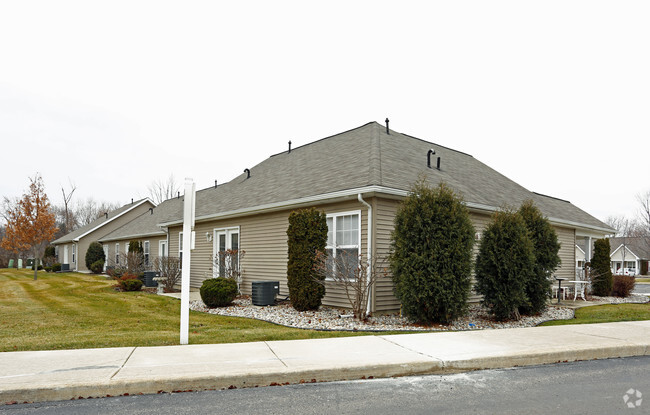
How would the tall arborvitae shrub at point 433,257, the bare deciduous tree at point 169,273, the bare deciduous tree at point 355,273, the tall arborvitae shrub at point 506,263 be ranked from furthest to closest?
the bare deciduous tree at point 169,273
the tall arborvitae shrub at point 506,263
the bare deciduous tree at point 355,273
the tall arborvitae shrub at point 433,257

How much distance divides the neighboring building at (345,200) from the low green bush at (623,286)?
1768 millimetres

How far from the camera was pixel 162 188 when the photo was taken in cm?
5294

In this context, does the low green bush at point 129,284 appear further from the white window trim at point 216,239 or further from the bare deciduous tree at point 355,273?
the bare deciduous tree at point 355,273

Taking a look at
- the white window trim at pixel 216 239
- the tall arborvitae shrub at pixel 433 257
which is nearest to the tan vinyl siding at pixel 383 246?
the tall arborvitae shrub at pixel 433 257

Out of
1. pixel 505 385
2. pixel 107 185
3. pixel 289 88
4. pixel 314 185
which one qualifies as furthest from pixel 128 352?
pixel 107 185

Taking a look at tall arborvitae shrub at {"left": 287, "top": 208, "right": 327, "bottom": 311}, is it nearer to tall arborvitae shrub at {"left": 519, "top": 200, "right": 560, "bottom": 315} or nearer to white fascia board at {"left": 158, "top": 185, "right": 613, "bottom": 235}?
white fascia board at {"left": 158, "top": 185, "right": 613, "bottom": 235}

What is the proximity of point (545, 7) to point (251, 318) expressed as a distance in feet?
34.1

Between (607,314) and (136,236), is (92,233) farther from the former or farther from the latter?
(607,314)

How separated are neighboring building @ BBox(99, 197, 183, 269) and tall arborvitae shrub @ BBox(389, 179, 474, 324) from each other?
45.2ft

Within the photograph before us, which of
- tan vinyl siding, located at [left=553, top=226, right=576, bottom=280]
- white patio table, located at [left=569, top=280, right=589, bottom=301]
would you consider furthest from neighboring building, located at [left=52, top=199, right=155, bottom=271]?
white patio table, located at [left=569, top=280, right=589, bottom=301]

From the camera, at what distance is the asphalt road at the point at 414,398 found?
3.94 meters

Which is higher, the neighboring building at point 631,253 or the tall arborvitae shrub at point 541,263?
the tall arborvitae shrub at point 541,263

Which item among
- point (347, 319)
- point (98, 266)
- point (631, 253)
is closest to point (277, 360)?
point (347, 319)

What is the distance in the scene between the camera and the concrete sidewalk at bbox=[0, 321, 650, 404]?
4.39m
